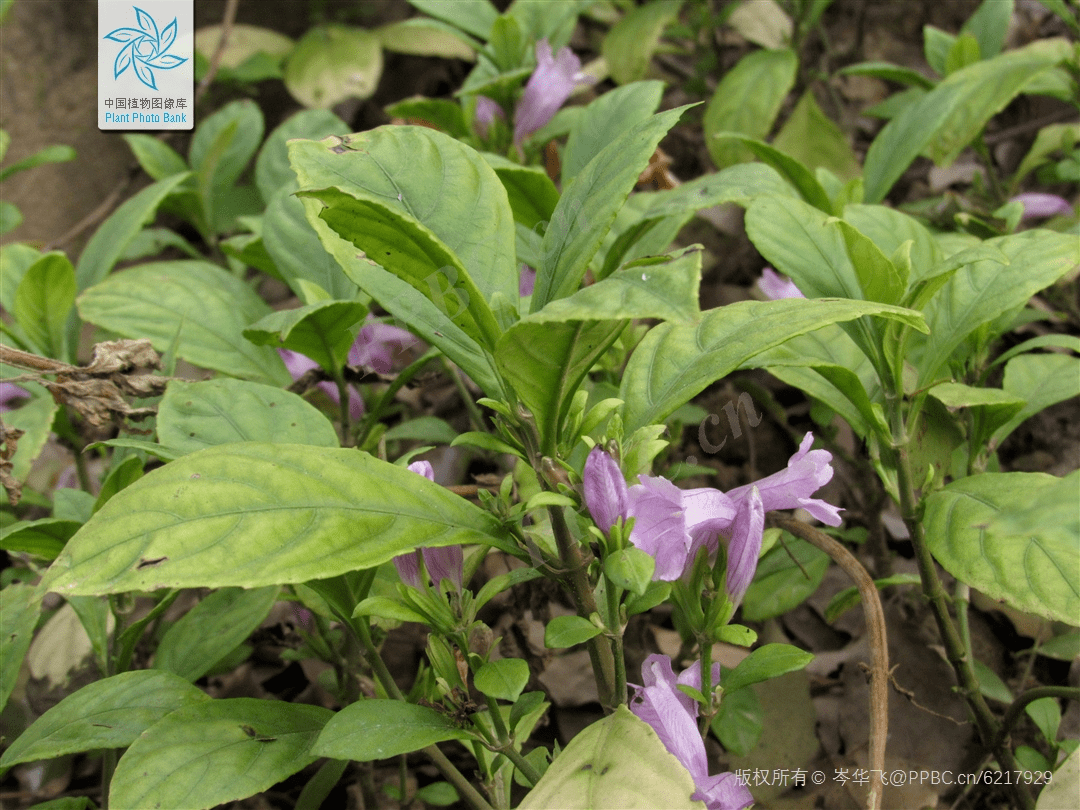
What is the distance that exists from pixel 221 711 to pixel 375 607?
277 millimetres

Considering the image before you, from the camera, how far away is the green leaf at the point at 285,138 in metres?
1.88

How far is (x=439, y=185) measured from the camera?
3.14 ft

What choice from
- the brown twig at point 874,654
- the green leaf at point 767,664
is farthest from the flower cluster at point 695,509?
the brown twig at point 874,654

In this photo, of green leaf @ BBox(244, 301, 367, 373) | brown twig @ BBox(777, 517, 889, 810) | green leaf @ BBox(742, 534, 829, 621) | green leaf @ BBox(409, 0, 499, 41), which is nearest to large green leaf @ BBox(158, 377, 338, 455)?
green leaf @ BBox(244, 301, 367, 373)

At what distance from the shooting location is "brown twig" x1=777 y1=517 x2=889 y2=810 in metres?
0.97

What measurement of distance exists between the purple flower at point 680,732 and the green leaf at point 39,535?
31.9 inches

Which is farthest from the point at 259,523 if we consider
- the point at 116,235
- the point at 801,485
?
the point at 116,235

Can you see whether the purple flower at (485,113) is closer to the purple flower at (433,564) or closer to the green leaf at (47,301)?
the green leaf at (47,301)

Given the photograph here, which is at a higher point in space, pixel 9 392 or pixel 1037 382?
pixel 1037 382

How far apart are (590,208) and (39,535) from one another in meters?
0.91

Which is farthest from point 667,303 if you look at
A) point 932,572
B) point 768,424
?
point 768,424

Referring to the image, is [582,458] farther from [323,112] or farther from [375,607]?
[323,112]

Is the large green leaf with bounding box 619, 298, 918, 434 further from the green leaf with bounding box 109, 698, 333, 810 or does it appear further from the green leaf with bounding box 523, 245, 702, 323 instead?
the green leaf with bounding box 109, 698, 333, 810

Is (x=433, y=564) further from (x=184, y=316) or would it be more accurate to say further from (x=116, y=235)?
(x=116, y=235)
